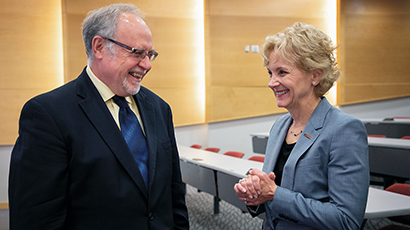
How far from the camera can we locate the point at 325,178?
1.32 metres

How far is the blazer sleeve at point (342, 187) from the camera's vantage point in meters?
1.22

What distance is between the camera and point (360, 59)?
26.2 feet

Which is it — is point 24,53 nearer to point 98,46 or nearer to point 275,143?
Answer: point 98,46

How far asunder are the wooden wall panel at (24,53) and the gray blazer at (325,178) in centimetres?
573

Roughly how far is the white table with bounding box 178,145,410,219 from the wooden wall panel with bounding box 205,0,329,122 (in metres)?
2.65

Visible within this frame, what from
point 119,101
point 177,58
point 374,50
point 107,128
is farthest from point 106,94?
point 374,50

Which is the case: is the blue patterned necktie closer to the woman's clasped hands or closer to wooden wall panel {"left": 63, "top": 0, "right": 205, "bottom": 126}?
the woman's clasped hands

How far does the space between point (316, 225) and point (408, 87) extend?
857cm

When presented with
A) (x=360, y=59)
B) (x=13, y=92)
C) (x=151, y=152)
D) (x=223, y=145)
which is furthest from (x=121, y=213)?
(x=360, y=59)

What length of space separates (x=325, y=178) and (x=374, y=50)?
8027 mm

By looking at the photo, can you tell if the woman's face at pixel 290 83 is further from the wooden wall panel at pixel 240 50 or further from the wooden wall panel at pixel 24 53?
the wooden wall panel at pixel 240 50

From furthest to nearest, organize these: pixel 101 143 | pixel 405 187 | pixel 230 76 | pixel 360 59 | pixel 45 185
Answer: pixel 360 59, pixel 230 76, pixel 405 187, pixel 101 143, pixel 45 185

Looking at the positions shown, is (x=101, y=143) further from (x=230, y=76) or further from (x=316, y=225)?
(x=230, y=76)

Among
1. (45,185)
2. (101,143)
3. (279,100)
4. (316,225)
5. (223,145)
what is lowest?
(223,145)
